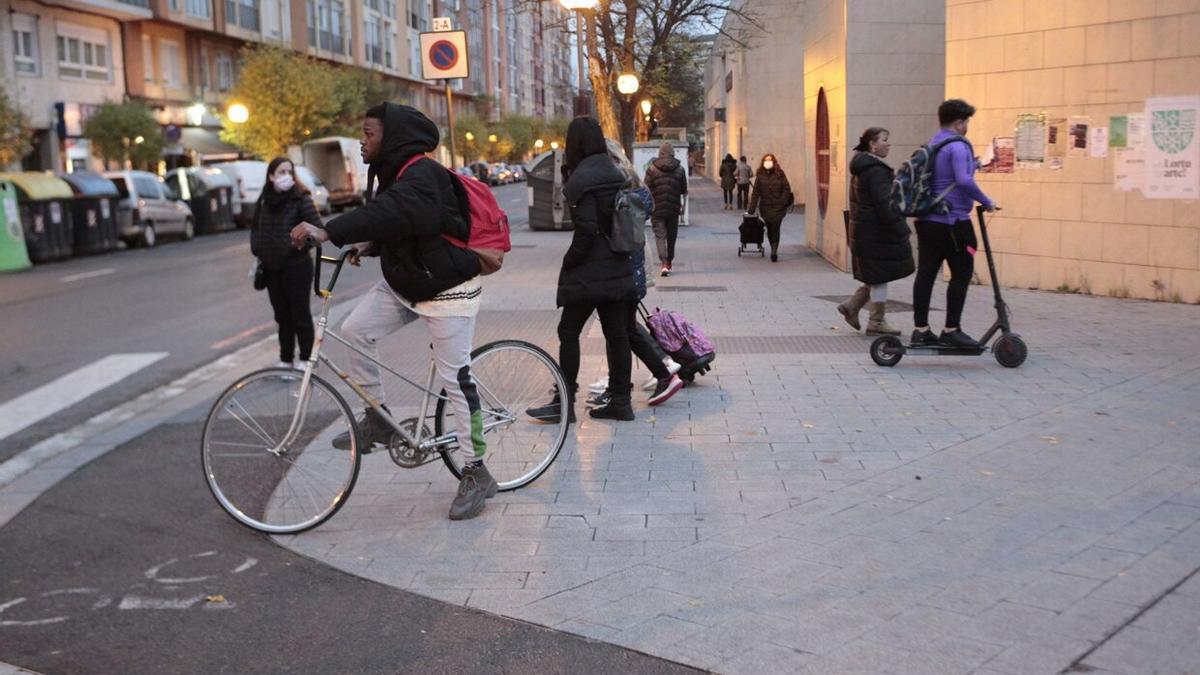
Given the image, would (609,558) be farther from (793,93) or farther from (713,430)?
(793,93)

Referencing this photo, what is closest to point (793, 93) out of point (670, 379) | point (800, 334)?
point (800, 334)

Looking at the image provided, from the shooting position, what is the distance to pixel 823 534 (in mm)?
5055

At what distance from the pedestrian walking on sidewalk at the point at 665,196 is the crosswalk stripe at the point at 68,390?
23.2ft

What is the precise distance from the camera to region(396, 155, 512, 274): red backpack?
17.8 ft

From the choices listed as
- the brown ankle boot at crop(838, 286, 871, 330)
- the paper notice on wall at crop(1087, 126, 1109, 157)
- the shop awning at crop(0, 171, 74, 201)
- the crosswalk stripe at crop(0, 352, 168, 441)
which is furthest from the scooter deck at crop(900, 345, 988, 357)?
the shop awning at crop(0, 171, 74, 201)

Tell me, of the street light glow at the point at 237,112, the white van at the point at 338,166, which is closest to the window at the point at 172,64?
the street light glow at the point at 237,112

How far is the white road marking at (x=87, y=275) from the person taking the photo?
19.6 meters

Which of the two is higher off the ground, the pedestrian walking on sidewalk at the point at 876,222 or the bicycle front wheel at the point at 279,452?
the pedestrian walking on sidewalk at the point at 876,222

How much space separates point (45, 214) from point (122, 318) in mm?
11413

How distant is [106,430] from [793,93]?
3373 centimetres

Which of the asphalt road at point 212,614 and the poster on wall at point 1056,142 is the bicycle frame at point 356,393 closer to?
the asphalt road at point 212,614

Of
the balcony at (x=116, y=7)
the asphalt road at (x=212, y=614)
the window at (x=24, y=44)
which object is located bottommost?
the asphalt road at (x=212, y=614)

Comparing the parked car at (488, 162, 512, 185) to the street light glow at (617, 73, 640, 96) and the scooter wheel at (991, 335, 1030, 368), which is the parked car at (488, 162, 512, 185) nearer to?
the street light glow at (617, 73, 640, 96)

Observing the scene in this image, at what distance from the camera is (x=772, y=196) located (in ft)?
59.3
